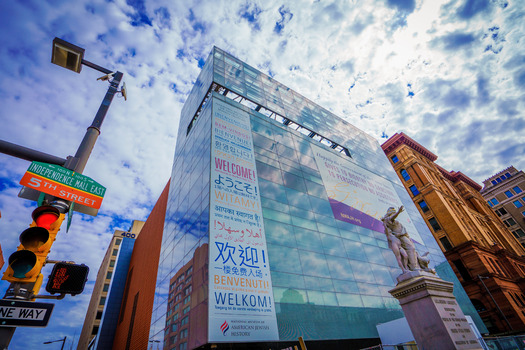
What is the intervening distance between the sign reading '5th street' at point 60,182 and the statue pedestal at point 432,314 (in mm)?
10268

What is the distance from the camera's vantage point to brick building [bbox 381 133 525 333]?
33594 mm

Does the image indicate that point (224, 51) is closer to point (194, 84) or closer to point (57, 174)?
point (194, 84)

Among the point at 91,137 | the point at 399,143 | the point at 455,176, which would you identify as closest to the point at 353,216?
the point at 91,137

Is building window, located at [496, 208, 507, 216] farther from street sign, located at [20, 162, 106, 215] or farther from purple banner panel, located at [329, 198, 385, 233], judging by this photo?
street sign, located at [20, 162, 106, 215]

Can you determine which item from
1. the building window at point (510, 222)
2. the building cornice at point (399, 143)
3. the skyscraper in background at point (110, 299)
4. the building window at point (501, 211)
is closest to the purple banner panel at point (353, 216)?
the building cornice at point (399, 143)

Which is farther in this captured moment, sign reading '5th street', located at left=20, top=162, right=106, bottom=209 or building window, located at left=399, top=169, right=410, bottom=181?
building window, located at left=399, top=169, right=410, bottom=181

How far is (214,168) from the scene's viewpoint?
1822 cm

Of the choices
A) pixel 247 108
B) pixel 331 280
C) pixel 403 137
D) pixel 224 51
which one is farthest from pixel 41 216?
pixel 403 137

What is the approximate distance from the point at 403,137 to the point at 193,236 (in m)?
52.0

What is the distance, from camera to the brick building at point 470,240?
33594 millimetres

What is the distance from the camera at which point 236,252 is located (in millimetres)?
15180

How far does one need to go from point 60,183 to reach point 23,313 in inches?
83.0

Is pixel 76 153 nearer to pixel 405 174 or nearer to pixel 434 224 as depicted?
pixel 434 224

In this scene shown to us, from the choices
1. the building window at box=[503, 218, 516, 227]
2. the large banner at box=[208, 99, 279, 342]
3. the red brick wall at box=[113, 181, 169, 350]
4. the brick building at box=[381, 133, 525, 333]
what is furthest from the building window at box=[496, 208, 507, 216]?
the red brick wall at box=[113, 181, 169, 350]
